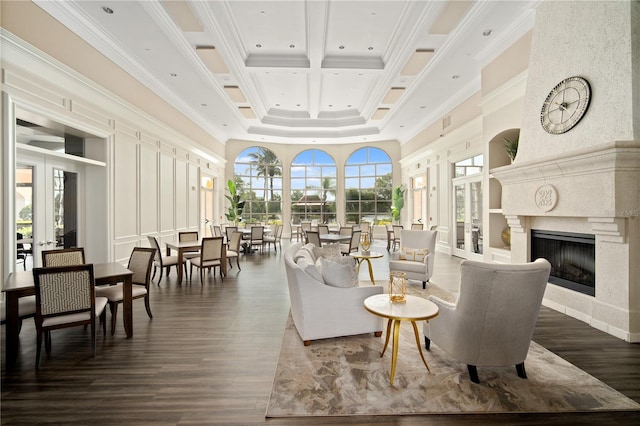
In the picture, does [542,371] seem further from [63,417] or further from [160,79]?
[160,79]

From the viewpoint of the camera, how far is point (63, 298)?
2996 millimetres

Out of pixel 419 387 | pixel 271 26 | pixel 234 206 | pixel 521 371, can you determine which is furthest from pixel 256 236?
pixel 521 371

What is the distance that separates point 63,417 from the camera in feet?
7.30

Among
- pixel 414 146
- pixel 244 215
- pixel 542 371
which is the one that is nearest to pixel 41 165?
pixel 542 371

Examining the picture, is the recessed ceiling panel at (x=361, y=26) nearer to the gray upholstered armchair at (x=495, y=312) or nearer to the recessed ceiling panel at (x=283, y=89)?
the recessed ceiling panel at (x=283, y=89)

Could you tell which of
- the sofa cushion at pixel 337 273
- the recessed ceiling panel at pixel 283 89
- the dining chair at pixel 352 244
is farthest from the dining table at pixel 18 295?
the recessed ceiling panel at pixel 283 89

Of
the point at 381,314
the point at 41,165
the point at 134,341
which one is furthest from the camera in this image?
the point at 41,165

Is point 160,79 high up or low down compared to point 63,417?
up

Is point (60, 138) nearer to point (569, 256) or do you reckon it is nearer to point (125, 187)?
point (125, 187)

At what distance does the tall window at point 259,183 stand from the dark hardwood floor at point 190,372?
10994mm

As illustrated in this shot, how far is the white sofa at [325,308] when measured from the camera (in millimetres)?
3305

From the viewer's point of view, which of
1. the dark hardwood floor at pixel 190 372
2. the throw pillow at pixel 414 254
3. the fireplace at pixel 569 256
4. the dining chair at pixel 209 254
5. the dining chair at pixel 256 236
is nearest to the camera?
the dark hardwood floor at pixel 190 372

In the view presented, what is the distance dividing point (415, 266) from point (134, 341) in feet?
14.6

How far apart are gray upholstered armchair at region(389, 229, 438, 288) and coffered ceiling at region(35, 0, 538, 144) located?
151 inches
